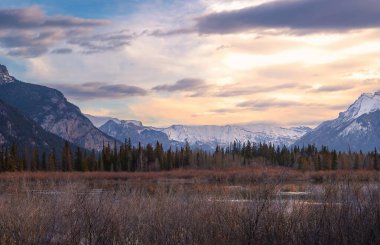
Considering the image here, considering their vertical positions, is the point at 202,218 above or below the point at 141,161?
below

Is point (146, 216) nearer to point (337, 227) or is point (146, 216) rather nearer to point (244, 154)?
point (337, 227)

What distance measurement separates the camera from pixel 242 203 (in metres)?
16.5

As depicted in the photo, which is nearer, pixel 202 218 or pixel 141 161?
pixel 202 218

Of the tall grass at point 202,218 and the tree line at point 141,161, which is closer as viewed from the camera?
the tall grass at point 202,218

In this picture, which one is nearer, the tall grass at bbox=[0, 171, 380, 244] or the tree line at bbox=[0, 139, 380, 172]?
the tall grass at bbox=[0, 171, 380, 244]

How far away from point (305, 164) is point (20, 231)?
10466cm

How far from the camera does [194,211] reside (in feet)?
55.9

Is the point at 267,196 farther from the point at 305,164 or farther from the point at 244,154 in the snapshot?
the point at 244,154

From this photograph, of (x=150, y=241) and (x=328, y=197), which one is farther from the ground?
(x=328, y=197)

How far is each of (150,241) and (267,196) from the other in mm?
3699

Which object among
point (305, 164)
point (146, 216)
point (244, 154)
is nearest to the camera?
point (146, 216)

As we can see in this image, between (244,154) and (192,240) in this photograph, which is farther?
(244,154)

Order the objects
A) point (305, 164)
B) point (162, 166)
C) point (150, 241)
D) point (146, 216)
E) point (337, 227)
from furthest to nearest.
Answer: point (162, 166) → point (305, 164) → point (146, 216) → point (150, 241) → point (337, 227)

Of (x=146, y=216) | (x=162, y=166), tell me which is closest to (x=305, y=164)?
(x=162, y=166)
